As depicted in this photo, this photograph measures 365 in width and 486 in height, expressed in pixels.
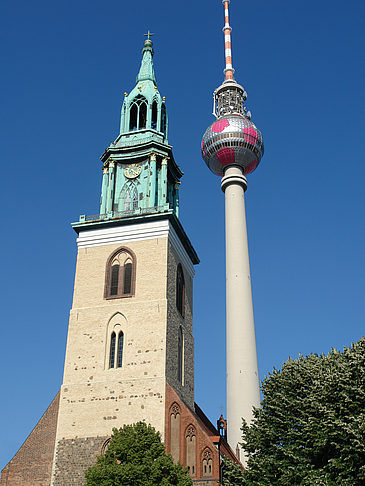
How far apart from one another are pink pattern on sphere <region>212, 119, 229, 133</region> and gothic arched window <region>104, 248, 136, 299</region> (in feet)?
73.3

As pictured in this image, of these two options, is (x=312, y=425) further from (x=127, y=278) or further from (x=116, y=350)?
(x=127, y=278)

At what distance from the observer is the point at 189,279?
46.4 metres

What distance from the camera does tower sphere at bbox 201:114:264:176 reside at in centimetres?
5828

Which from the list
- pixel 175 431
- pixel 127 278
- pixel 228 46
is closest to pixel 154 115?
pixel 127 278

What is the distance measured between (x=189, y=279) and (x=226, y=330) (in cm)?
620

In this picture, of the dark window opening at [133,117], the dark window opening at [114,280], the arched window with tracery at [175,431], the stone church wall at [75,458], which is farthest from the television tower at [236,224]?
the dark window opening at [114,280]

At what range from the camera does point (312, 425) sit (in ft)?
89.6

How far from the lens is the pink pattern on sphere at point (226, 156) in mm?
58125

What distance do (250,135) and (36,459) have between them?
36281mm

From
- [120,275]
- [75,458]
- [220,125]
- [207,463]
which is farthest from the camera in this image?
[220,125]

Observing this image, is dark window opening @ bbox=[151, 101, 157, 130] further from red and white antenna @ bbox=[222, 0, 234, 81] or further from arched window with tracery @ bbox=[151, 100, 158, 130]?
red and white antenna @ bbox=[222, 0, 234, 81]

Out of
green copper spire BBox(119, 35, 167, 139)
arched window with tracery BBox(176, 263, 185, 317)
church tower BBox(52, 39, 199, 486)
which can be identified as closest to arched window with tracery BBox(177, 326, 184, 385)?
church tower BBox(52, 39, 199, 486)

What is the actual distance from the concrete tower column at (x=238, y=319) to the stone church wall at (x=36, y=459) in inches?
538

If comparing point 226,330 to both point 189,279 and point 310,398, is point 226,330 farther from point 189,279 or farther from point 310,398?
point 310,398
